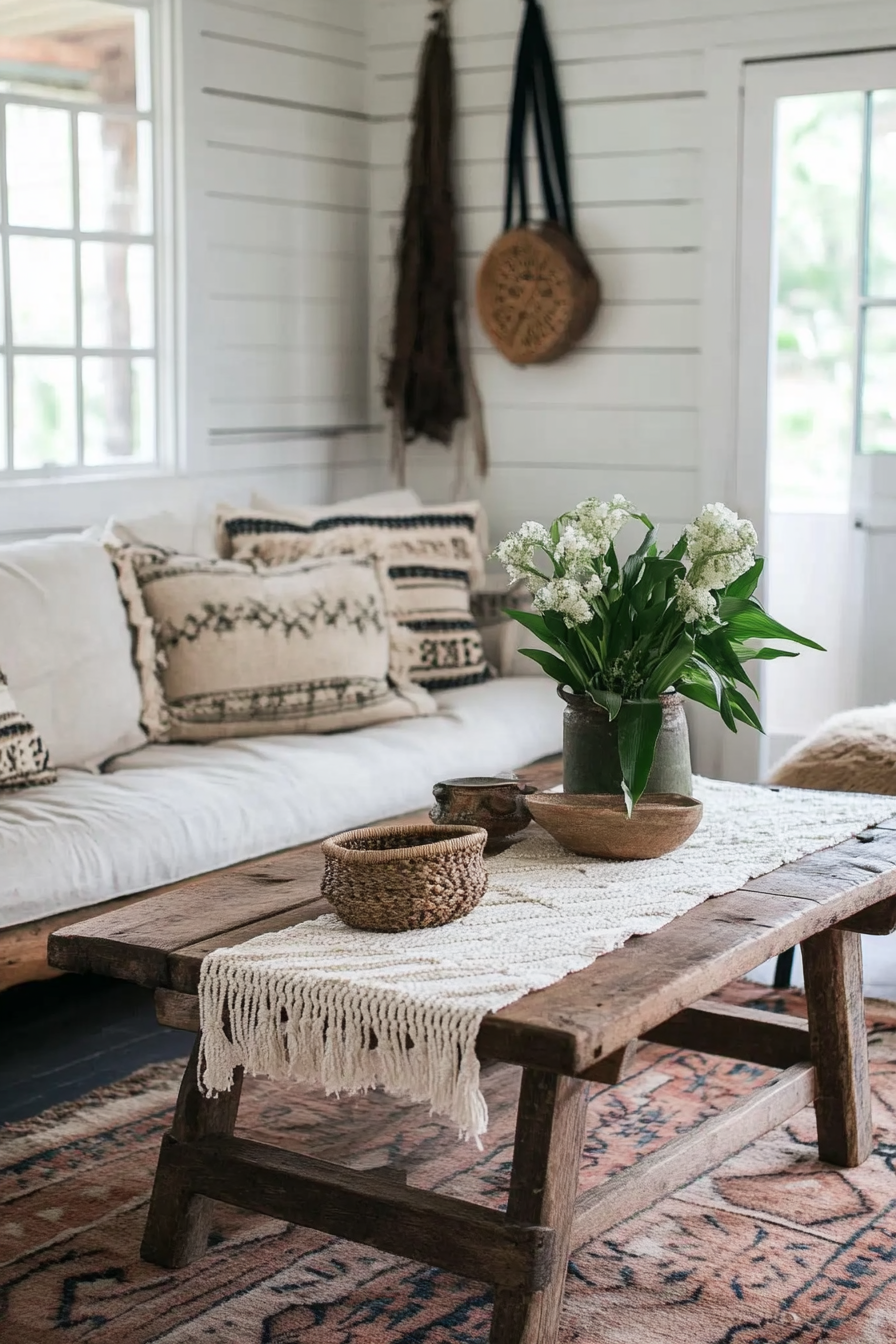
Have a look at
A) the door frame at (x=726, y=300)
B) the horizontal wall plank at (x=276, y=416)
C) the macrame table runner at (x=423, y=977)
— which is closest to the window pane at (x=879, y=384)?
the door frame at (x=726, y=300)

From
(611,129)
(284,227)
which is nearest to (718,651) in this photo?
(611,129)

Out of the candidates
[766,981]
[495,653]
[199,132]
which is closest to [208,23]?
[199,132]

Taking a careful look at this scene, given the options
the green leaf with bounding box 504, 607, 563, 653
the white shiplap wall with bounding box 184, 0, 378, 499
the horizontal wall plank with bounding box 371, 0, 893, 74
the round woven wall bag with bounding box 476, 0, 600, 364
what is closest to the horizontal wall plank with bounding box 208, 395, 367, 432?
the white shiplap wall with bounding box 184, 0, 378, 499

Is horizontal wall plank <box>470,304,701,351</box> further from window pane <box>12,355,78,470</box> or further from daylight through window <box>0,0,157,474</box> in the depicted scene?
window pane <box>12,355,78,470</box>

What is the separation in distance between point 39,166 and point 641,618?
2.32m

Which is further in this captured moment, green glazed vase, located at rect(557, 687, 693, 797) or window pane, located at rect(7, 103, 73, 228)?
window pane, located at rect(7, 103, 73, 228)

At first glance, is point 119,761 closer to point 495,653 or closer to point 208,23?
point 495,653

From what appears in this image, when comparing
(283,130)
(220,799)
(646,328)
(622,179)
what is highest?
(283,130)

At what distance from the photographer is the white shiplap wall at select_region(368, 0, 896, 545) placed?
14.1 ft

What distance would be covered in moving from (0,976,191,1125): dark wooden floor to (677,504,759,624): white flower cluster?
4.40ft

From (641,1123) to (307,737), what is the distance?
1.28 metres

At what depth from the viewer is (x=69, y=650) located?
3248mm

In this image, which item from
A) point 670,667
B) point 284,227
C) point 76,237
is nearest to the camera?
point 670,667

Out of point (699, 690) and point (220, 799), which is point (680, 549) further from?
point (220, 799)
